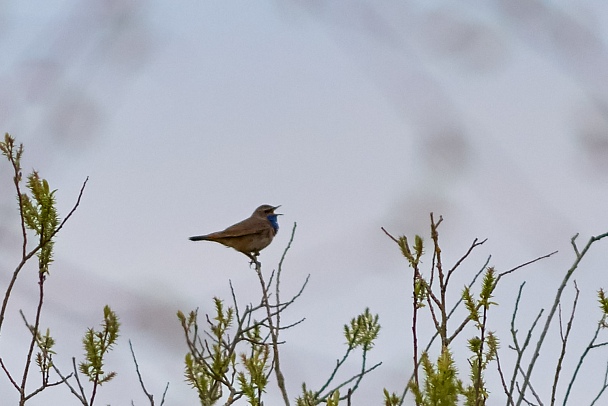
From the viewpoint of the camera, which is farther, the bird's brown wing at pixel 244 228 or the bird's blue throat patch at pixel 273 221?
the bird's blue throat patch at pixel 273 221

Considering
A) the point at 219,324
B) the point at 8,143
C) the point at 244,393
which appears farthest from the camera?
the point at 219,324

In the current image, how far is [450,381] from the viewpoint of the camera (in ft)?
10.9

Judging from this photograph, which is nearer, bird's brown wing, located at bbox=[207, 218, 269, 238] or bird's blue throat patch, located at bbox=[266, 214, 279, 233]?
bird's brown wing, located at bbox=[207, 218, 269, 238]

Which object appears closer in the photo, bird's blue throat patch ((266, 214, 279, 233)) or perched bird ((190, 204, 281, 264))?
perched bird ((190, 204, 281, 264))

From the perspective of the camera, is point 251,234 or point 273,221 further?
point 273,221

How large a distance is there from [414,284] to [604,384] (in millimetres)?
1107

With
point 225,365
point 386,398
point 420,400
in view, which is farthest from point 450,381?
point 225,365

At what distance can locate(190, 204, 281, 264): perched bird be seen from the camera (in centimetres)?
1052

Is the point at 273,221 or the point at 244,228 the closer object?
the point at 244,228

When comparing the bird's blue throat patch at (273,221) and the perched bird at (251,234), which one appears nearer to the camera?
the perched bird at (251,234)

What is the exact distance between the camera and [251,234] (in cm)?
1082

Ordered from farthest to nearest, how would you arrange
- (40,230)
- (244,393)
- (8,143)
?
(40,230) → (8,143) → (244,393)

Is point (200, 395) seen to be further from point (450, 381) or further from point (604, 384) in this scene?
point (604, 384)

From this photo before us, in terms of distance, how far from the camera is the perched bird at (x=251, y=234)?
10.5 m
